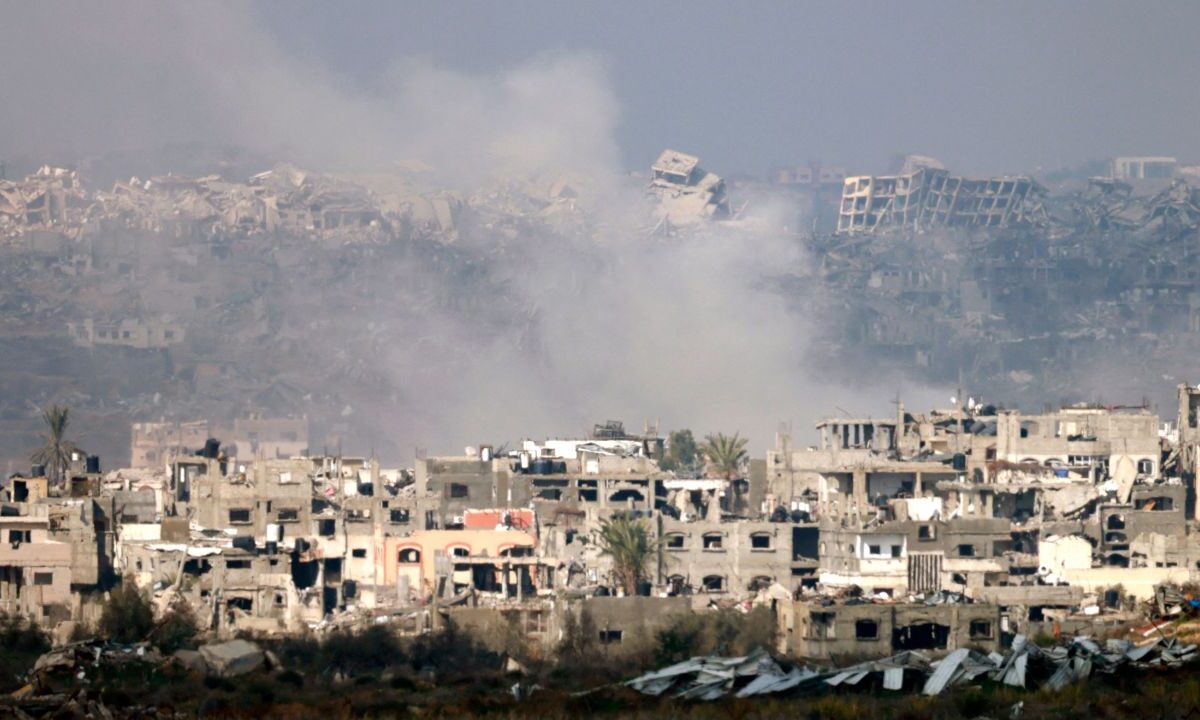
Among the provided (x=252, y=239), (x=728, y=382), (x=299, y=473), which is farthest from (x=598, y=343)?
(x=299, y=473)

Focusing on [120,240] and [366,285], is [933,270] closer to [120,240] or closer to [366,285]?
[366,285]

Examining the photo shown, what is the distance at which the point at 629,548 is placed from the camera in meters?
63.2

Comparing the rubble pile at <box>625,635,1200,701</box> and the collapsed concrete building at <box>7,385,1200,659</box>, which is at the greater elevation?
the collapsed concrete building at <box>7,385,1200,659</box>

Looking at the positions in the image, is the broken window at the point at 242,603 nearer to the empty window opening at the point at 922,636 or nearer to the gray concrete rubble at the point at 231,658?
the empty window opening at the point at 922,636

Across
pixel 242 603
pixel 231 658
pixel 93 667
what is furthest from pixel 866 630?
pixel 93 667

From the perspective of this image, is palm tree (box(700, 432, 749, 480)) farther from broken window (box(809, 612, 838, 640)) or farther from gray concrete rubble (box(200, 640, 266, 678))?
gray concrete rubble (box(200, 640, 266, 678))

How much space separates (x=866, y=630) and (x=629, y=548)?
12.3m

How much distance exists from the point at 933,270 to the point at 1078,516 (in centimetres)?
12769

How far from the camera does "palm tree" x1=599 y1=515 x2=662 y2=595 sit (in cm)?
6294

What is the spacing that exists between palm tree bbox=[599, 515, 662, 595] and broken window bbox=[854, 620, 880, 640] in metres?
10.8

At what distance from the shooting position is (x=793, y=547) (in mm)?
65750

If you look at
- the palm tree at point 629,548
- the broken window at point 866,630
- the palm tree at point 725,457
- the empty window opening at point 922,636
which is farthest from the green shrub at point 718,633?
the palm tree at point 725,457

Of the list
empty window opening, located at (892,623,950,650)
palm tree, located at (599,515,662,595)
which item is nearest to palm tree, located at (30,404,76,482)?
palm tree, located at (599,515,662,595)

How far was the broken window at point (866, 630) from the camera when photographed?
51.5m
